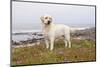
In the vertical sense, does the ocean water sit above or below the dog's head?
below

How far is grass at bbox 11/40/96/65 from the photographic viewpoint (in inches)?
101

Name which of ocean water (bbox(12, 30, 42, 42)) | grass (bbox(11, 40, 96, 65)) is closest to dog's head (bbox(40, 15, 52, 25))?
ocean water (bbox(12, 30, 42, 42))

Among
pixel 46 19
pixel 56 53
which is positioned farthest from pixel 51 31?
pixel 56 53

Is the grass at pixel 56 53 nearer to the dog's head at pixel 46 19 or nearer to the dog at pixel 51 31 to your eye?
the dog at pixel 51 31

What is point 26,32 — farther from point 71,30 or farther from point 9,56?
point 71,30

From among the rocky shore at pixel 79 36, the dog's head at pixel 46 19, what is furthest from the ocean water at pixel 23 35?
the dog's head at pixel 46 19

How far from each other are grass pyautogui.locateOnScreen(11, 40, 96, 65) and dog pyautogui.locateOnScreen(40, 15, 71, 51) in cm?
7

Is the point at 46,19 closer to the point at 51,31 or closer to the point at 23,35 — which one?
the point at 51,31

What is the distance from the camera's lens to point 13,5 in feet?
8.24

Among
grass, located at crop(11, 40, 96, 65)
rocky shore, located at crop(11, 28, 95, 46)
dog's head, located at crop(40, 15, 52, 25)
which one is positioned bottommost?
grass, located at crop(11, 40, 96, 65)

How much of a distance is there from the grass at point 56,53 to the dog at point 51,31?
71 mm

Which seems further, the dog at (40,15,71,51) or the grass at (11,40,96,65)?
the dog at (40,15,71,51)

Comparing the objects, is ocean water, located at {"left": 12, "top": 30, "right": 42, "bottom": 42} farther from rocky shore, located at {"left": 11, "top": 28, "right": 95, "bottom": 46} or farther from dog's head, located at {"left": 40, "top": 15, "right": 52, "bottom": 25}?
dog's head, located at {"left": 40, "top": 15, "right": 52, "bottom": 25}

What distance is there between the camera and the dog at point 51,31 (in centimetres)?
266
